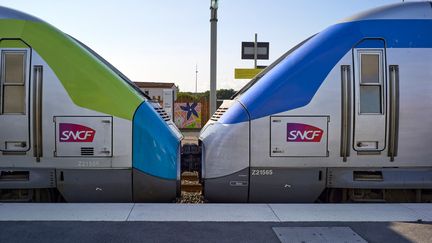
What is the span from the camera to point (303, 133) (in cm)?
510

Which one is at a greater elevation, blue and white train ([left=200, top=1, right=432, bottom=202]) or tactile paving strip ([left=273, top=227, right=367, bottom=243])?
blue and white train ([left=200, top=1, right=432, bottom=202])

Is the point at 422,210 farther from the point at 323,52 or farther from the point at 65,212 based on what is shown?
the point at 65,212

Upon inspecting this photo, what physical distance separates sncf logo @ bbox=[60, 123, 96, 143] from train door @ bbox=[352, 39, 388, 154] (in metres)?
3.65

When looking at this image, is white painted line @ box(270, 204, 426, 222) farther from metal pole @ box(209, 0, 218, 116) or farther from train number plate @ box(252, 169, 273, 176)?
metal pole @ box(209, 0, 218, 116)

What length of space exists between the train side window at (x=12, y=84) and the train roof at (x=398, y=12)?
4.64 meters

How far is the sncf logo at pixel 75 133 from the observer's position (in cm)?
499

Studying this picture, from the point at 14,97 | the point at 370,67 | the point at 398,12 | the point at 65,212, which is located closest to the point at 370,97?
the point at 370,67

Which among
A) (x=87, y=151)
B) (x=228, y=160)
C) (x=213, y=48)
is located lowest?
(x=228, y=160)

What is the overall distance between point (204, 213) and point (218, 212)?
0.58ft

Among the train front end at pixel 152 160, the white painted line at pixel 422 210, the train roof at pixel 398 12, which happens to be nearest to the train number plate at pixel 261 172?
the train front end at pixel 152 160

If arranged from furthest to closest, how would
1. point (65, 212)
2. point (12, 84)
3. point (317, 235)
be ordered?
point (12, 84), point (65, 212), point (317, 235)

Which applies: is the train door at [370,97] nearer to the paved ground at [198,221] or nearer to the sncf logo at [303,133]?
the sncf logo at [303,133]

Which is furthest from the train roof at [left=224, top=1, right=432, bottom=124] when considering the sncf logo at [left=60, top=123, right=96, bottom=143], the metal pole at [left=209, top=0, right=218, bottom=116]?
the metal pole at [left=209, top=0, right=218, bottom=116]

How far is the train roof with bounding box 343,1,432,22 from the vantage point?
5309mm
